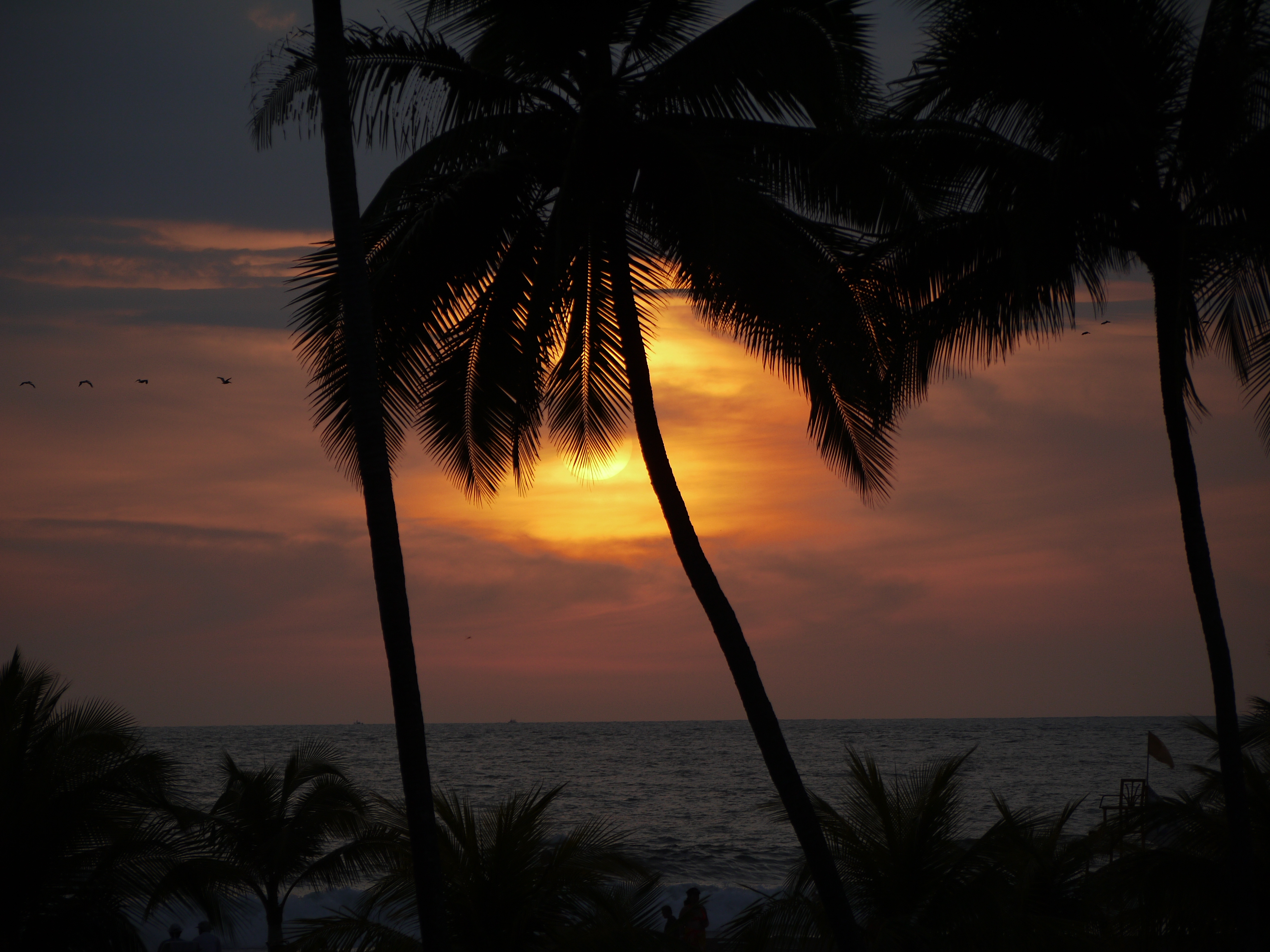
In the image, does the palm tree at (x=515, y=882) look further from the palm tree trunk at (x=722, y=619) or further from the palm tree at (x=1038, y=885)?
the palm tree at (x=1038, y=885)

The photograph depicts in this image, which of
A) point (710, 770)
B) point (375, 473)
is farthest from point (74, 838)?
point (710, 770)

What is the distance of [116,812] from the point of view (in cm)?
923

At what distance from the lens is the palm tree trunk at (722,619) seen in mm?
8891

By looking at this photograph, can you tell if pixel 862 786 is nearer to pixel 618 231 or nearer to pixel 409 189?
pixel 618 231

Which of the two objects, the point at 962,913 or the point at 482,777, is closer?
the point at 962,913

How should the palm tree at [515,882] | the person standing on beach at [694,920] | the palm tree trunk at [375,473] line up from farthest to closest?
the person standing on beach at [694,920] → the palm tree at [515,882] → the palm tree trunk at [375,473]

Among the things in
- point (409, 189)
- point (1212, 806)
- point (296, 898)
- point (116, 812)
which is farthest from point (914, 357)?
point (296, 898)

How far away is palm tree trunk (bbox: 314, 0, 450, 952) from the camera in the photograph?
6098 mm

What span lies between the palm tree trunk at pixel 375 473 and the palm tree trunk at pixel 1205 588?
6.71m

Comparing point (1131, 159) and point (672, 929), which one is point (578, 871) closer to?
point (672, 929)

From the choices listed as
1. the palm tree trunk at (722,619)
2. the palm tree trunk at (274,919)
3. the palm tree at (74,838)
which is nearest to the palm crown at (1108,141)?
the palm tree trunk at (722,619)

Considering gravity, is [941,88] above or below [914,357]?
above

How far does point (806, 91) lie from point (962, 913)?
7284mm

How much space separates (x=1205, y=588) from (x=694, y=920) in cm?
1039
